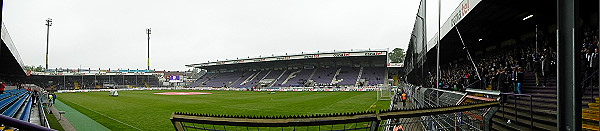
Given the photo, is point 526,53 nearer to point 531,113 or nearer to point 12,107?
point 531,113

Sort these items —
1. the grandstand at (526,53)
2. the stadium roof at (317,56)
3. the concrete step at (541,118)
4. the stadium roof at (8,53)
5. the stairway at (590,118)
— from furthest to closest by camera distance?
1. the stadium roof at (317,56)
2. the stadium roof at (8,53)
3. the grandstand at (526,53)
4. the concrete step at (541,118)
5. the stairway at (590,118)

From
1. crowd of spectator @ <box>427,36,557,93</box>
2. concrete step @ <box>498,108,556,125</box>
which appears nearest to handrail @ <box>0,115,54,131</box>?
concrete step @ <box>498,108,556,125</box>

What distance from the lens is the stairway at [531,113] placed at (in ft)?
20.3

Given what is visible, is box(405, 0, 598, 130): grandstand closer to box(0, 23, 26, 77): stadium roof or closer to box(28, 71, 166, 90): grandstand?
box(0, 23, 26, 77): stadium roof

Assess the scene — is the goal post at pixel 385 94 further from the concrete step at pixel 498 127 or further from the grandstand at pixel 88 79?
the grandstand at pixel 88 79

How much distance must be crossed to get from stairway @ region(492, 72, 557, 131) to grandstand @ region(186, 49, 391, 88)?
37037 millimetres

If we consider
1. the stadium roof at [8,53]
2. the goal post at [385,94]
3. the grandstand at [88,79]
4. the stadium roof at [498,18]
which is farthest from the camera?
the grandstand at [88,79]

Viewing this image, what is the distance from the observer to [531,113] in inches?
185

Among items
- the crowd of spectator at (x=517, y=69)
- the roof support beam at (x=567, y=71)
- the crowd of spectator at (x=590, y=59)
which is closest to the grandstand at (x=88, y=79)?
the crowd of spectator at (x=517, y=69)

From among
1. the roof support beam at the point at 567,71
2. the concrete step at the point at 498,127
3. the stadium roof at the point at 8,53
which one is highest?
the stadium roof at the point at 8,53

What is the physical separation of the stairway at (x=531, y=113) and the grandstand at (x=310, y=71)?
37.0 metres

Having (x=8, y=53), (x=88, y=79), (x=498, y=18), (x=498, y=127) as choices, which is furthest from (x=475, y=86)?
(x=88, y=79)

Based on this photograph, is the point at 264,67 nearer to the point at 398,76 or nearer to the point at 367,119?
the point at 398,76

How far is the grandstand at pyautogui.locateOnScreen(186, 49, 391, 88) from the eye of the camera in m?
51.1
